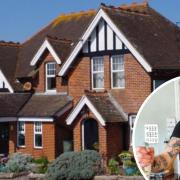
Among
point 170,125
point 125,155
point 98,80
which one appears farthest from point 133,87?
point 170,125

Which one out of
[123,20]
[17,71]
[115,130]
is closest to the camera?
[115,130]

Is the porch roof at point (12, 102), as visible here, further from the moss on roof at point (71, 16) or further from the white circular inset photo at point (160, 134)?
the white circular inset photo at point (160, 134)

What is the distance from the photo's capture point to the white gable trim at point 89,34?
789 inches

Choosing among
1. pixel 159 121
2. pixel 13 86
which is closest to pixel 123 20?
pixel 13 86

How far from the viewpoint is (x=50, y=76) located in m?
24.8

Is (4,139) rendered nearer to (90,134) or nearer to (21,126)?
(21,126)

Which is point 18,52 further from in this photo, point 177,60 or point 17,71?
point 177,60

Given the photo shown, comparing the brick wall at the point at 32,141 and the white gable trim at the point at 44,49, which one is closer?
the brick wall at the point at 32,141

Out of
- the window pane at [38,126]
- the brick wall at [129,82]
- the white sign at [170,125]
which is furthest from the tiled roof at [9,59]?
the white sign at [170,125]

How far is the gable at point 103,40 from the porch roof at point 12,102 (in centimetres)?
535

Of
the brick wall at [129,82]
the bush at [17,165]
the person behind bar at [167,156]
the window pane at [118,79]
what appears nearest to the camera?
the person behind bar at [167,156]

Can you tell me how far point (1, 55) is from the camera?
2861cm

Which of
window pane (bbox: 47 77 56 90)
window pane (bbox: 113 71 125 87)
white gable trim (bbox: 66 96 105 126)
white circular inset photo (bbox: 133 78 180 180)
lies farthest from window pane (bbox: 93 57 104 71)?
white circular inset photo (bbox: 133 78 180 180)

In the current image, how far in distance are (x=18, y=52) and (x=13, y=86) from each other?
13.3ft
